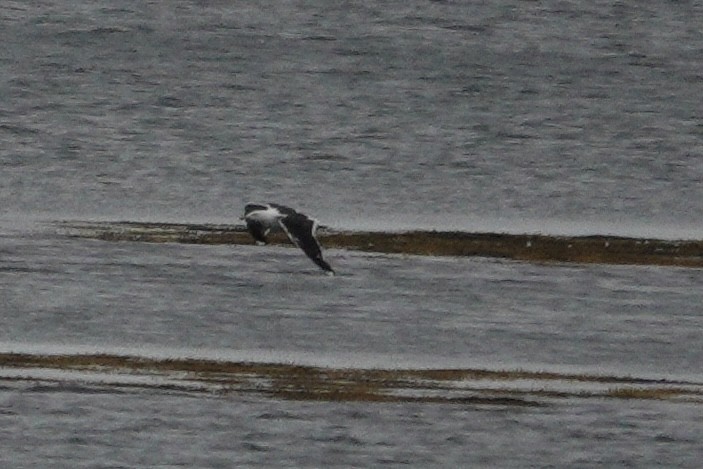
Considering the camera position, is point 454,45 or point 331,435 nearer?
point 331,435

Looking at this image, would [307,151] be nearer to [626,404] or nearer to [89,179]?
[89,179]

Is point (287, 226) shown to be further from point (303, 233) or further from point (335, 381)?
point (335, 381)

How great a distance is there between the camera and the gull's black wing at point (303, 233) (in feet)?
9.12

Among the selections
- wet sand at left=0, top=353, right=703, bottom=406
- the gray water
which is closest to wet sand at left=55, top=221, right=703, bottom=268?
the gray water

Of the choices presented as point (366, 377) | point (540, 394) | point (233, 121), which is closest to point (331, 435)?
point (366, 377)

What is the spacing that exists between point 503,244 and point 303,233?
260mm

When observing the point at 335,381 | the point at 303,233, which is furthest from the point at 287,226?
the point at 335,381

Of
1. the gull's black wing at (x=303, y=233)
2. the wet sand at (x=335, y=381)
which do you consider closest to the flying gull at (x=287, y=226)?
the gull's black wing at (x=303, y=233)

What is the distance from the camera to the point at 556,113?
2.91m

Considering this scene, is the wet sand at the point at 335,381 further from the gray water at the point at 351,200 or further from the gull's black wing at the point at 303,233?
the gull's black wing at the point at 303,233

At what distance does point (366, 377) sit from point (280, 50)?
19.3 inches

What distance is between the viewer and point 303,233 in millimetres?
2783

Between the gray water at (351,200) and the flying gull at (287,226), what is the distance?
4 centimetres

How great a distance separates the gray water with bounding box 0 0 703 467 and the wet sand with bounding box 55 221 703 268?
0.05ft
